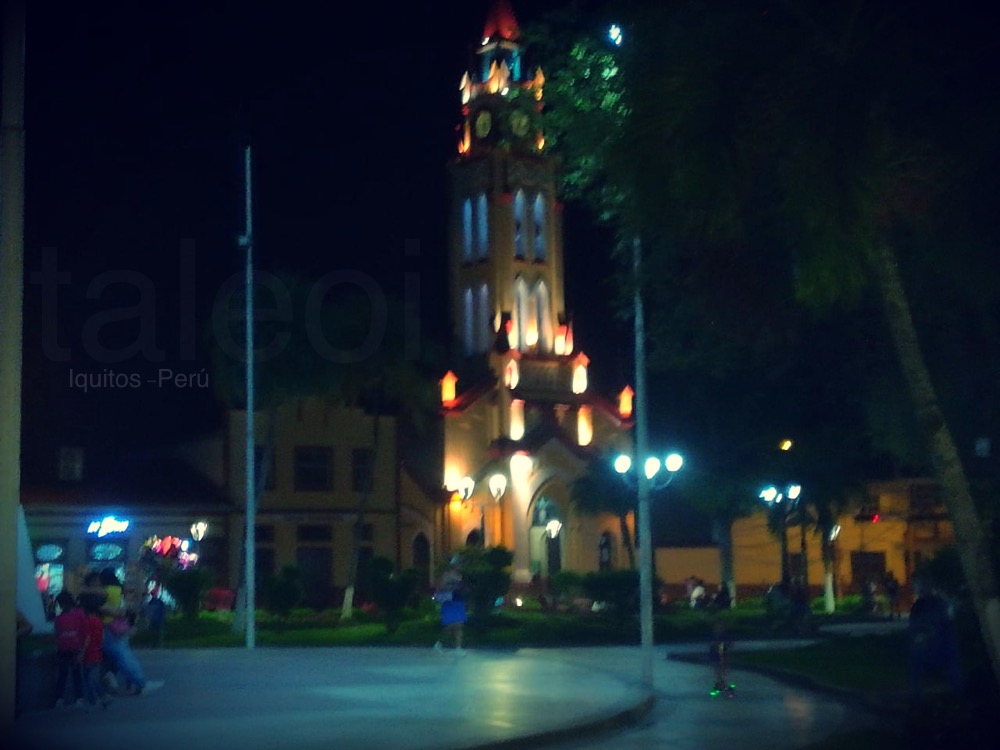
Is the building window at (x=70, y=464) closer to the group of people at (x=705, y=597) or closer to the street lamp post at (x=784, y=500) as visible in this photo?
the group of people at (x=705, y=597)

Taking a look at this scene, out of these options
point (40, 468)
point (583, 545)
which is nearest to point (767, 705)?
point (40, 468)

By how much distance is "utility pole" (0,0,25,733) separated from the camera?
1241 centimetres

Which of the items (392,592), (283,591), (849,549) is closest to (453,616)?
(392,592)

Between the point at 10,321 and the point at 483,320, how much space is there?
152 feet

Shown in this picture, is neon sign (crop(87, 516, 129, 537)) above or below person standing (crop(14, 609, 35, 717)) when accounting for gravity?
above

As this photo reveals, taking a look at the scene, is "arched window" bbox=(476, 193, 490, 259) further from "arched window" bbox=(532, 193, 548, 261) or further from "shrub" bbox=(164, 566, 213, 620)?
"shrub" bbox=(164, 566, 213, 620)

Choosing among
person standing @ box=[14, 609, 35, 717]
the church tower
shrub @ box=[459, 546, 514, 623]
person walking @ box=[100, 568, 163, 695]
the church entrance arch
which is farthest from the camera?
the church entrance arch

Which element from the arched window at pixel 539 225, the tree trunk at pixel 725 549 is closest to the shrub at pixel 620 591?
the tree trunk at pixel 725 549

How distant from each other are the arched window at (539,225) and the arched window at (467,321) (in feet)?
11.1

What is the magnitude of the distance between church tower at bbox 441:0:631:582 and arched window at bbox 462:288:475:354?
0.17 ft

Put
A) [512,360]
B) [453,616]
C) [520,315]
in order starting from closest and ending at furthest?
[453,616] → [512,360] → [520,315]

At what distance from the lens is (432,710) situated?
16844mm

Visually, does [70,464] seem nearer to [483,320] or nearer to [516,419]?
[516,419]

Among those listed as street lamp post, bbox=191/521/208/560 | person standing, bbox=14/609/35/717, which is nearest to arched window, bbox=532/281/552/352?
street lamp post, bbox=191/521/208/560
